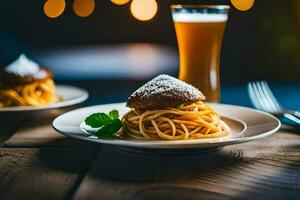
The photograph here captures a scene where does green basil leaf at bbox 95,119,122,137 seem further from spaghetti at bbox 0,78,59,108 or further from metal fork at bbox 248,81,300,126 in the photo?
spaghetti at bbox 0,78,59,108

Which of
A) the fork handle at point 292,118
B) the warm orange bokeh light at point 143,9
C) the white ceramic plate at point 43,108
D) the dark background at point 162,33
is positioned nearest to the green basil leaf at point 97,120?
the white ceramic plate at point 43,108

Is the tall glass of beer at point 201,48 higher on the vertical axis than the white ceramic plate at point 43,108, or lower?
higher

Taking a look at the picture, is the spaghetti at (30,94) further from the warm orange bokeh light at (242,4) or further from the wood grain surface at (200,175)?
the warm orange bokeh light at (242,4)

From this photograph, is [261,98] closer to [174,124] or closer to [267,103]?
[267,103]

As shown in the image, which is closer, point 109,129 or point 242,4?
point 109,129

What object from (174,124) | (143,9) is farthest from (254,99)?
(143,9)

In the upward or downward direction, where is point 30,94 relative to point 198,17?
downward
